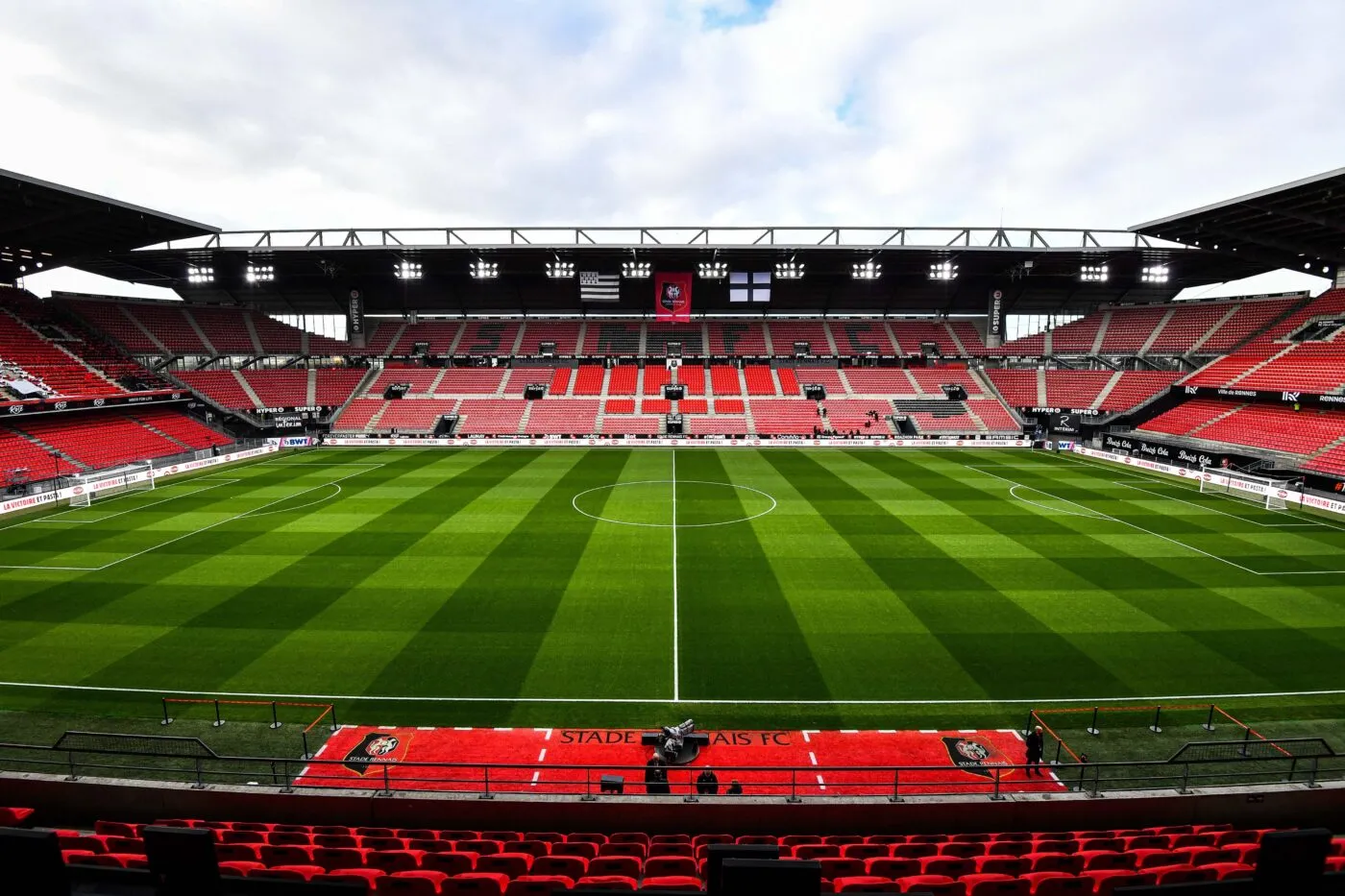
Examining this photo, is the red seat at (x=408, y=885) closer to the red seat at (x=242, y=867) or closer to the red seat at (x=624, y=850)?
the red seat at (x=242, y=867)

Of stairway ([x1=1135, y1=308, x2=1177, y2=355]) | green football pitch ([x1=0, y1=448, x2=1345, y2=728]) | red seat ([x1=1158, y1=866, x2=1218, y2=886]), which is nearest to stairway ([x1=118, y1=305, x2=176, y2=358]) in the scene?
green football pitch ([x1=0, y1=448, x2=1345, y2=728])

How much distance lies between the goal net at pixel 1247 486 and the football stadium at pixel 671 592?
231mm

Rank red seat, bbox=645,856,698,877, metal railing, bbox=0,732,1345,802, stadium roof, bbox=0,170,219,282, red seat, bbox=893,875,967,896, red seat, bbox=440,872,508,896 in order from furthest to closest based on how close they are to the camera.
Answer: stadium roof, bbox=0,170,219,282
metal railing, bbox=0,732,1345,802
red seat, bbox=645,856,698,877
red seat, bbox=893,875,967,896
red seat, bbox=440,872,508,896

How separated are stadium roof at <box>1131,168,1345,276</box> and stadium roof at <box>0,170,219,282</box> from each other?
7203cm

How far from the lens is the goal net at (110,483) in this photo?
30719 mm

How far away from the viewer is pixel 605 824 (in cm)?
919

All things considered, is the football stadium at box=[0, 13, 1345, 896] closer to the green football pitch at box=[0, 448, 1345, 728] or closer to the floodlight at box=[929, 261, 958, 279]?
the green football pitch at box=[0, 448, 1345, 728]

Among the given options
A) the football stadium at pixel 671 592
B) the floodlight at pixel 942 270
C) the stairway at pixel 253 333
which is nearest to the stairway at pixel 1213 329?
the football stadium at pixel 671 592

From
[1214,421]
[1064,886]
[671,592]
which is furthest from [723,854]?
[1214,421]

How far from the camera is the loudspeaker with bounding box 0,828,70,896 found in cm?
292

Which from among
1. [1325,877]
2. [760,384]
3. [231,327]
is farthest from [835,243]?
[231,327]

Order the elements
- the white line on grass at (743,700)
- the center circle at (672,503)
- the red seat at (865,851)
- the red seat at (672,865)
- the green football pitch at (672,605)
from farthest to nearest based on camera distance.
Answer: the center circle at (672,503) < the green football pitch at (672,605) < the white line on grass at (743,700) < the red seat at (865,851) < the red seat at (672,865)

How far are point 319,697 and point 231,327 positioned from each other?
215 ft

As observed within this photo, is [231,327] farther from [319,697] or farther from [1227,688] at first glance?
[1227,688]
